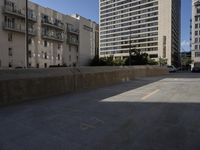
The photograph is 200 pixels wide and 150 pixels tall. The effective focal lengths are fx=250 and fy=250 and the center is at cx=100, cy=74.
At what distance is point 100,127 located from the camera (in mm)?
6117

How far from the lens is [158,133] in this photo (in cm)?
564

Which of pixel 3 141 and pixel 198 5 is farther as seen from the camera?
pixel 198 5

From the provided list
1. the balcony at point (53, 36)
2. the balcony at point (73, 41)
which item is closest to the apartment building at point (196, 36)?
the balcony at point (73, 41)

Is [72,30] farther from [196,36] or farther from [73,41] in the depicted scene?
[196,36]

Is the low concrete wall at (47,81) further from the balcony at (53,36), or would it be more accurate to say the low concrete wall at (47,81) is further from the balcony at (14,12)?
the balcony at (53,36)

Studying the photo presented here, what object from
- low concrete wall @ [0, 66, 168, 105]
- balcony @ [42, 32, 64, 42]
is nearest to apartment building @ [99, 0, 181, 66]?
balcony @ [42, 32, 64, 42]

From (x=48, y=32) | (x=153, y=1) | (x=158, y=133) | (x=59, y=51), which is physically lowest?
(x=158, y=133)

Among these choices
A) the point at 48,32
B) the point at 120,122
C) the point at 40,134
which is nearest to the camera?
the point at 40,134

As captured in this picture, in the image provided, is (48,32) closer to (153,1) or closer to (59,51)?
(59,51)

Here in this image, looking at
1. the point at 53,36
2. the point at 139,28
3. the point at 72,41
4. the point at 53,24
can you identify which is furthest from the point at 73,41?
the point at 139,28

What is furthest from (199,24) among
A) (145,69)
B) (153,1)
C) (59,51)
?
(145,69)

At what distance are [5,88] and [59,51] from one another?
62.8 m

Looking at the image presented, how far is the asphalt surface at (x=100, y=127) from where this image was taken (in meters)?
4.89

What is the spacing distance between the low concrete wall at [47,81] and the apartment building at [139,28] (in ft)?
355
